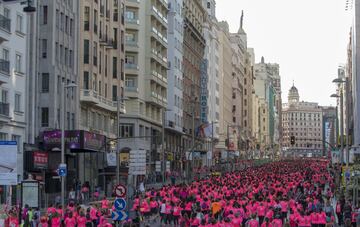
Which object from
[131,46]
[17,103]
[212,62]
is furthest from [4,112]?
[212,62]

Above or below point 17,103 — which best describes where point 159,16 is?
above

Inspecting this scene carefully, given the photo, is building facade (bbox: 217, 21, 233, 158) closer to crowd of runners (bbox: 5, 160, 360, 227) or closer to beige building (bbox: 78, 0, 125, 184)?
beige building (bbox: 78, 0, 125, 184)

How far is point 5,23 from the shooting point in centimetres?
4772

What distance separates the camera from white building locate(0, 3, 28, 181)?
47562 mm

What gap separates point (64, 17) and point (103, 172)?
13503 millimetres

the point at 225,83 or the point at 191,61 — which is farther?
the point at 225,83

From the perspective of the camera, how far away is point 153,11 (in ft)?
281

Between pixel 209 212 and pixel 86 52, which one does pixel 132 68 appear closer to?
pixel 86 52

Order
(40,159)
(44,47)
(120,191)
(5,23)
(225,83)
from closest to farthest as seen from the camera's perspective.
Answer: (120,191) < (5,23) < (40,159) < (44,47) < (225,83)

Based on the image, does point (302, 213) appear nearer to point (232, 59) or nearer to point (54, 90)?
point (54, 90)

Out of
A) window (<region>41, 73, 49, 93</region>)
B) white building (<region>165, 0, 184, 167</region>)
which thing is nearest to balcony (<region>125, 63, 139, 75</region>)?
white building (<region>165, 0, 184, 167</region>)

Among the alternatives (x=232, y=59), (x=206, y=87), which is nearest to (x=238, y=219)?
(x=206, y=87)

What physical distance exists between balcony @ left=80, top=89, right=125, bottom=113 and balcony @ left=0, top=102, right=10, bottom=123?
1454cm

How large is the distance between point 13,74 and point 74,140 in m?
8.04
